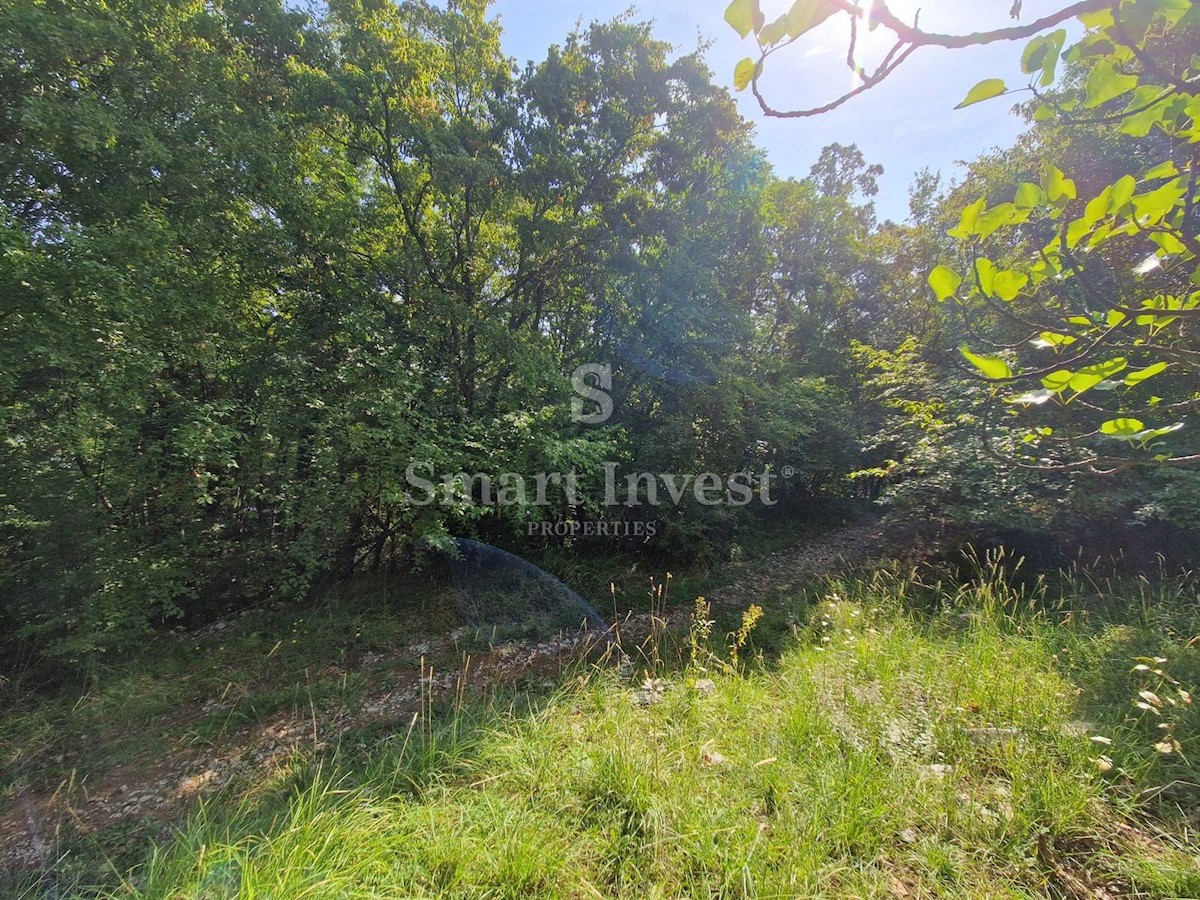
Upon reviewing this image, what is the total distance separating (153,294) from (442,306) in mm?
2460

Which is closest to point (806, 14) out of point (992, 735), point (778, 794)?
point (778, 794)

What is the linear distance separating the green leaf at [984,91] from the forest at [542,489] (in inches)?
4.0

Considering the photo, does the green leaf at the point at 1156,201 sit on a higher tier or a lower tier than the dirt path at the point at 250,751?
higher

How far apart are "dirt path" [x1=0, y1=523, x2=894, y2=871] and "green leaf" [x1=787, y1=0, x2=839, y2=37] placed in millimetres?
3254

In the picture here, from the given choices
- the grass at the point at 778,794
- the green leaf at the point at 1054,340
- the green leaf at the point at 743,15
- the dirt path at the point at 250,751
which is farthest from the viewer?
the dirt path at the point at 250,751

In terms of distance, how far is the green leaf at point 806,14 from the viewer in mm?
654

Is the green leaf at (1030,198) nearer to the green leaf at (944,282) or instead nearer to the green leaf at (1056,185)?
the green leaf at (1056,185)

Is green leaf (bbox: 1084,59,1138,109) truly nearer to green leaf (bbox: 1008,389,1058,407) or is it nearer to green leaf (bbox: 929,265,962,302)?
green leaf (bbox: 929,265,962,302)

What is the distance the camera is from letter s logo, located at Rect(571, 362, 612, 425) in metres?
6.14

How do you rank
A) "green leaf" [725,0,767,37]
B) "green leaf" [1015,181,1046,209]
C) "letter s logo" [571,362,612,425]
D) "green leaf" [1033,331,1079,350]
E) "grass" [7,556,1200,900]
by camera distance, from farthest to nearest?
"letter s logo" [571,362,612,425], "grass" [7,556,1200,900], "green leaf" [1033,331,1079,350], "green leaf" [1015,181,1046,209], "green leaf" [725,0,767,37]

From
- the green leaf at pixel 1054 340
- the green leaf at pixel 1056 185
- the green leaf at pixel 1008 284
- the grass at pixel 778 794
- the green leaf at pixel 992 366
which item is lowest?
the grass at pixel 778 794

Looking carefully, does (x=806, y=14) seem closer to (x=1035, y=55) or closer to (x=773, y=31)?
(x=773, y=31)

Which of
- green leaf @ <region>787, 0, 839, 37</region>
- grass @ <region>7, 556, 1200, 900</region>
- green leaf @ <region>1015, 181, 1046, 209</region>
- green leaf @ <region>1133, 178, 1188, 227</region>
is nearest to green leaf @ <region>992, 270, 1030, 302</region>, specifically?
green leaf @ <region>1015, 181, 1046, 209</region>

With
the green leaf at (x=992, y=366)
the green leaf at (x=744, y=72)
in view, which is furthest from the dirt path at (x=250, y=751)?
the green leaf at (x=744, y=72)
